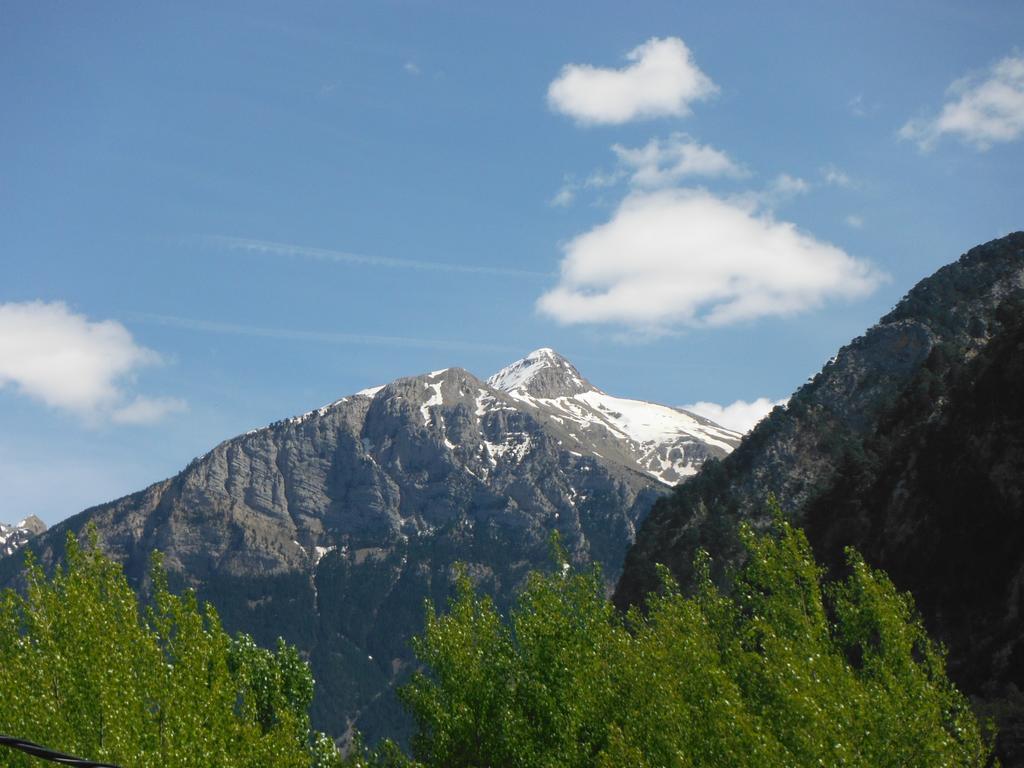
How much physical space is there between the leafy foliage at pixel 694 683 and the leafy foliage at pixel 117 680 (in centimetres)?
850

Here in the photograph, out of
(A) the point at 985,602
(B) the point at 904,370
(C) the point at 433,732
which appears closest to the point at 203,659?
(C) the point at 433,732

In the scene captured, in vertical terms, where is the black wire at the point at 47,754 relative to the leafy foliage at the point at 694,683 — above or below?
above

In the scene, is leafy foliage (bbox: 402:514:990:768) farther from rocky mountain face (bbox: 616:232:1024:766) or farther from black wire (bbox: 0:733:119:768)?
black wire (bbox: 0:733:119:768)

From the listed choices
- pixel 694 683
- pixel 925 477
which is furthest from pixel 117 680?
pixel 925 477

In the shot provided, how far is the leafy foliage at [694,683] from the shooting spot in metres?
30.8

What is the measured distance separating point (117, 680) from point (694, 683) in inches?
787

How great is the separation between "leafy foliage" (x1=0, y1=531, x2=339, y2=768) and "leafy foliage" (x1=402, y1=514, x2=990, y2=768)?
8.50 m

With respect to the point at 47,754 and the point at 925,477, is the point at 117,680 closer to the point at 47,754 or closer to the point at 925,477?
the point at 47,754

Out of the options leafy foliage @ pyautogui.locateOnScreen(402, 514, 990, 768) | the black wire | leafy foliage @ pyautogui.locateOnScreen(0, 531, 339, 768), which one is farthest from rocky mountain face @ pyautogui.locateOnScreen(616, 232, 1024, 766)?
the black wire

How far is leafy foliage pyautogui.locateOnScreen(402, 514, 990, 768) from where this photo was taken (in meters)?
30.8

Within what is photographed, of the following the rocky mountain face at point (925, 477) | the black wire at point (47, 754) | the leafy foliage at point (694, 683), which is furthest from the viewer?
the rocky mountain face at point (925, 477)

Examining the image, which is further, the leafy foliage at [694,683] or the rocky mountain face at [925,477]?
the rocky mountain face at [925,477]

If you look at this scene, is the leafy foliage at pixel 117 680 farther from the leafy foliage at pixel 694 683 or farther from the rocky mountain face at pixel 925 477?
the rocky mountain face at pixel 925 477

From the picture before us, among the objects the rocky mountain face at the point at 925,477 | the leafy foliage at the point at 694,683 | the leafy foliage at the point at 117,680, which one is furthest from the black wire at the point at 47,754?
the rocky mountain face at the point at 925,477
